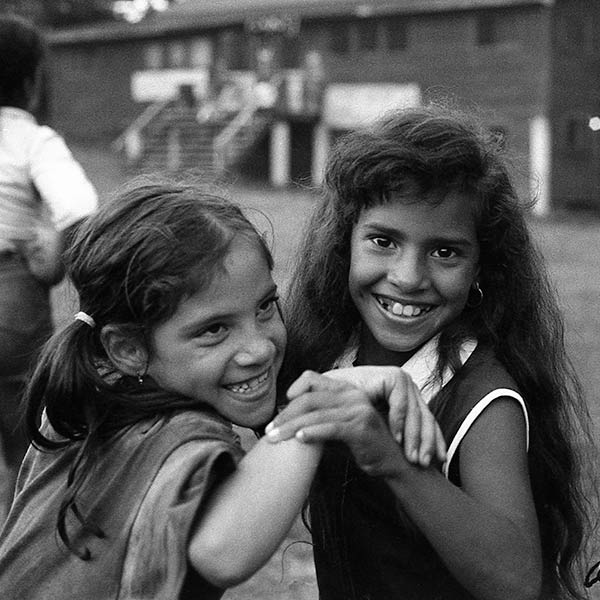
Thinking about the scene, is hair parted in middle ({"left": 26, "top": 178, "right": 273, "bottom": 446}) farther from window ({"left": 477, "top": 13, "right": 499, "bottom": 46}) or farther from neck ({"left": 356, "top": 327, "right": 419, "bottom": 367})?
window ({"left": 477, "top": 13, "right": 499, "bottom": 46})

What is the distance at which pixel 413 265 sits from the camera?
204cm

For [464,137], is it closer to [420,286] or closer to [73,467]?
[420,286]

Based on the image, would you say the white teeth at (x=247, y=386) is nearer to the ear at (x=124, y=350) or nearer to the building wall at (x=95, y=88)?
the ear at (x=124, y=350)

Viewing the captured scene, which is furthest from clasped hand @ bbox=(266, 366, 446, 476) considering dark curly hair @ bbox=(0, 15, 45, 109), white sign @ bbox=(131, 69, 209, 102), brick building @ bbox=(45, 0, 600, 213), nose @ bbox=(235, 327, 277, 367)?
white sign @ bbox=(131, 69, 209, 102)

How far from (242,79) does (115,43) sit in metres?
6.64

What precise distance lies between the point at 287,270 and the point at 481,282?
2.78ft

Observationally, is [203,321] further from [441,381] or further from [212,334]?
[441,381]

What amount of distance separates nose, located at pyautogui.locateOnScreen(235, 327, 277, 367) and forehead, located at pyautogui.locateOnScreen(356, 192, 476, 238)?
1.25 ft

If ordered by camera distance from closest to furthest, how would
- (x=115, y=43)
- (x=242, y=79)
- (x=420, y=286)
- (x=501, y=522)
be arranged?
(x=501, y=522), (x=420, y=286), (x=242, y=79), (x=115, y=43)

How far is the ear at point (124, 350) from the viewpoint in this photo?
6.14 feet

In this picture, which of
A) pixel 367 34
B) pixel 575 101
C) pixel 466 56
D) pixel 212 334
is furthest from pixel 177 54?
pixel 212 334

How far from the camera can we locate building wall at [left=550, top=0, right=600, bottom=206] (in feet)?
88.6

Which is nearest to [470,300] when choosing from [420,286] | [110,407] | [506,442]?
[420,286]

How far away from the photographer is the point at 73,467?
186 cm
